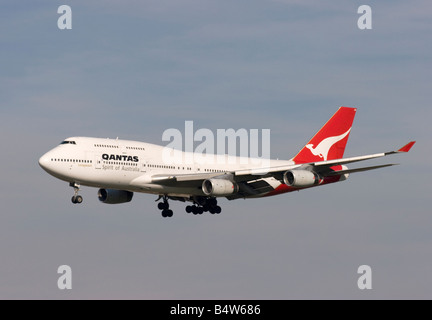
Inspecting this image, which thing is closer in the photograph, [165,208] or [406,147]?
[406,147]

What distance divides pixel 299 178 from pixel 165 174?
38.6ft

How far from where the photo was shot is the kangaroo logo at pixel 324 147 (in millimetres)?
87062

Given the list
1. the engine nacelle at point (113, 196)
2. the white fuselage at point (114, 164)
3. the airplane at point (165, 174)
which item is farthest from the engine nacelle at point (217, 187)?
the engine nacelle at point (113, 196)

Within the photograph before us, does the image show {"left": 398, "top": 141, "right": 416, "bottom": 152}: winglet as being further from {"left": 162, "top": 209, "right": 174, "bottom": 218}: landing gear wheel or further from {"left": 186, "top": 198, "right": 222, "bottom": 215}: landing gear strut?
{"left": 162, "top": 209, "right": 174, "bottom": 218}: landing gear wheel

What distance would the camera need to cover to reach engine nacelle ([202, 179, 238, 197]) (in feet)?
242

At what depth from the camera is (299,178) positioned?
74.3 metres

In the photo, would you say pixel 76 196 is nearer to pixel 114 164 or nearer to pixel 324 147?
pixel 114 164

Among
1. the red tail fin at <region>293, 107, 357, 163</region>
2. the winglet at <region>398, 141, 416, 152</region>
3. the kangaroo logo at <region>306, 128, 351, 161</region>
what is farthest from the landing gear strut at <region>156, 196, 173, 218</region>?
the winglet at <region>398, 141, 416, 152</region>

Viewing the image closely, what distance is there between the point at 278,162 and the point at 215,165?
792 centimetres

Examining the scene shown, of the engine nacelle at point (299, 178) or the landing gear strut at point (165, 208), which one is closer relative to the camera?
the engine nacelle at point (299, 178)

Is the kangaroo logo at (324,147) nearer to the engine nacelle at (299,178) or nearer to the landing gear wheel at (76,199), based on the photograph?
the engine nacelle at (299,178)

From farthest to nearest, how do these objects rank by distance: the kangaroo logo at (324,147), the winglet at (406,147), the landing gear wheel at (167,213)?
the kangaroo logo at (324,147) < the landing gear wheel at (167,213) < the winglet at (406,147)

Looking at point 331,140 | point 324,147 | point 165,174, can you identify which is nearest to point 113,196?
point 165,174

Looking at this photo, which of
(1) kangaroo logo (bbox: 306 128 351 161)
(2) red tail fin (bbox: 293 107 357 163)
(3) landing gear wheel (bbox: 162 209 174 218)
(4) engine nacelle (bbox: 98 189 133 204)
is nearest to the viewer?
(4) engine nacelle (bbox: 98 189 133 204)
